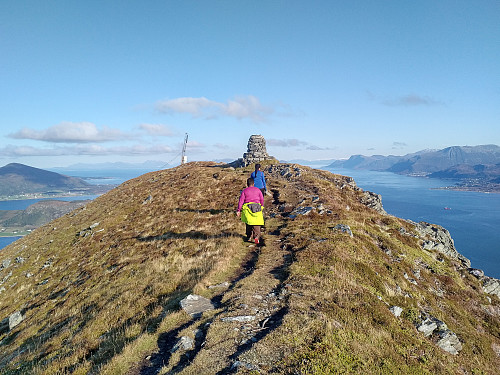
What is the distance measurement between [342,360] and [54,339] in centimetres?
1128

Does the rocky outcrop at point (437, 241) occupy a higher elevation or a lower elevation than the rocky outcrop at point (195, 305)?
lower

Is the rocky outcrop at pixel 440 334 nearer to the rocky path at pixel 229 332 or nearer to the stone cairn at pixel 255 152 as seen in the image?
the rocky path at pixel 229 332

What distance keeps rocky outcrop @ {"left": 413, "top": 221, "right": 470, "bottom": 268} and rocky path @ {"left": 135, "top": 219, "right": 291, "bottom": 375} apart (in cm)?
1649

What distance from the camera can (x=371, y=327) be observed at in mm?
7258

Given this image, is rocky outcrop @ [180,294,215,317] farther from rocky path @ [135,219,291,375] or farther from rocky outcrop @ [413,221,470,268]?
rocky outcrop @ [413,221,470,268]

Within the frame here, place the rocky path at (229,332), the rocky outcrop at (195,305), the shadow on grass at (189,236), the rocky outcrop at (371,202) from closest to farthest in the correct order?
1. the rocky path at (229,332)
2. the rocky outcrop at (195,305)
3. the shadow on grass at (189,236)
4. the rocky outcrop at (371,202)

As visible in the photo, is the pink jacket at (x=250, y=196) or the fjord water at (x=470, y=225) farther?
the fjord water at (x=470, y=225)

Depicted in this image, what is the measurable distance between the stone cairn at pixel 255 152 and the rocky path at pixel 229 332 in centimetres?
4309

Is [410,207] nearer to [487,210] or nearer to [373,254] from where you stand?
[487,210]

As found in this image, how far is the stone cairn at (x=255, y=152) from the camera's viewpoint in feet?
173

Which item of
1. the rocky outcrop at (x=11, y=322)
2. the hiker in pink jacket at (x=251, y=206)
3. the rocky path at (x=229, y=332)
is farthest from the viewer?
the rocky outcrop at (x=11, y=322)

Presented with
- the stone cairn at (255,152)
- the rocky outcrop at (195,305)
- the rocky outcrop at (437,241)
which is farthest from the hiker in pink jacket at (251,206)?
the stone cairn at (255,152)

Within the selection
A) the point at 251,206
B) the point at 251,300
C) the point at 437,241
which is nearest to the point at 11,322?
the point at 251,206

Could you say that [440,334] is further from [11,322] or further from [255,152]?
[255,152]
